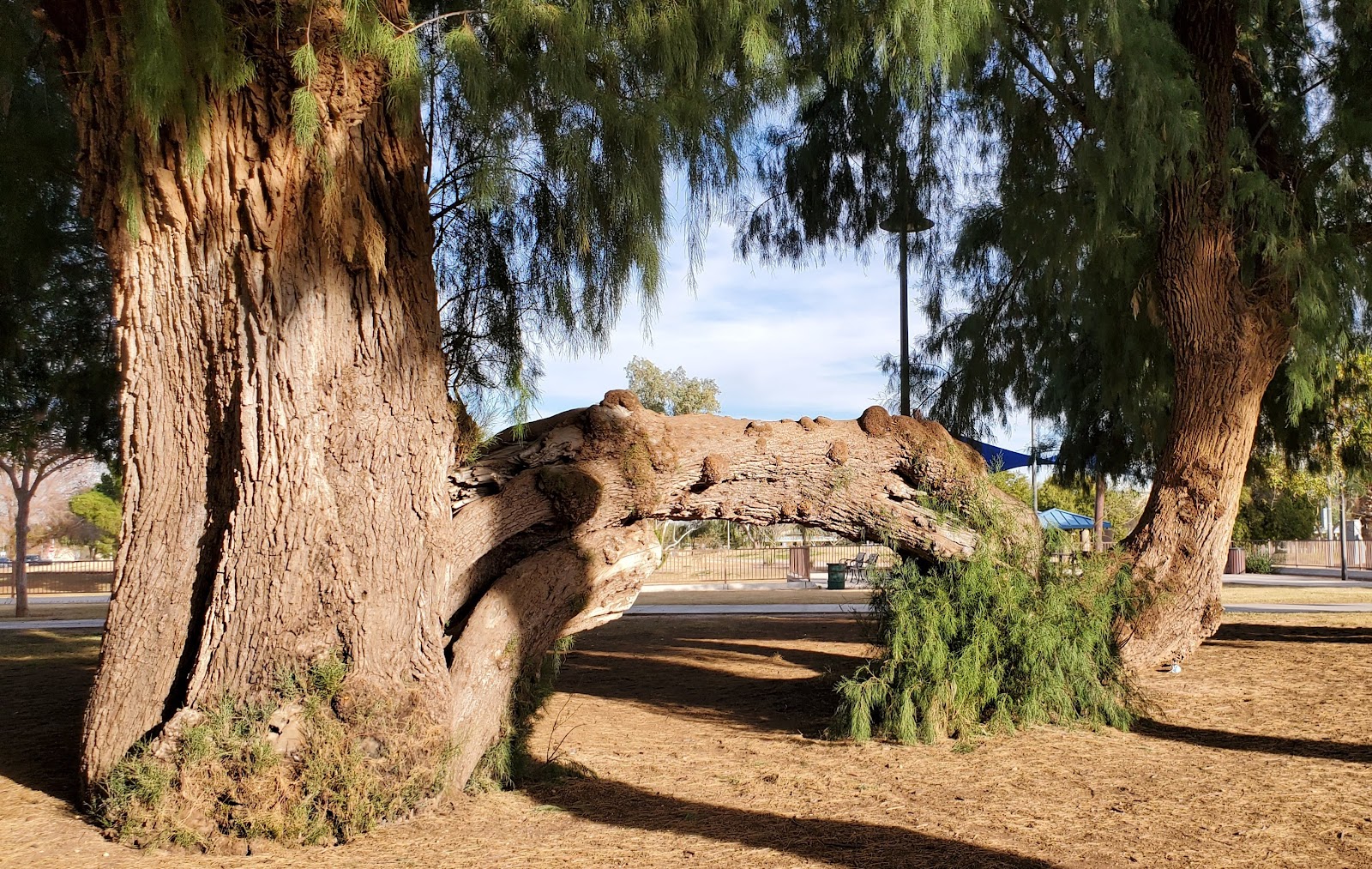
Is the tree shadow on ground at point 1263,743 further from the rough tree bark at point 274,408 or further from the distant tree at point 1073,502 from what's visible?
the distant tree at point 1073,502

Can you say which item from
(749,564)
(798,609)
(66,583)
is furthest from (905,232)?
(66,583)

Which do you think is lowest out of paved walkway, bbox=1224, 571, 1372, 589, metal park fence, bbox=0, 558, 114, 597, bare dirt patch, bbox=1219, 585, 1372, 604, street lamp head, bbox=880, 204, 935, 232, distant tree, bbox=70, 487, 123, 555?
metal park fence, bbox=0, 558, 114, 597

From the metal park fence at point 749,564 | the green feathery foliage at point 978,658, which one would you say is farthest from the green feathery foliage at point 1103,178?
the metal park fence at point 749,564

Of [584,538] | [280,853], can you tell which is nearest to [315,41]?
[584,538]

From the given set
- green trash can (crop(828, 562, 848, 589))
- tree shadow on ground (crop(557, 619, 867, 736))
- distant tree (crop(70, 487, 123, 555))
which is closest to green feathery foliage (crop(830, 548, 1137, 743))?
tree shadow on ground (crop(557, 619, 867, 736))

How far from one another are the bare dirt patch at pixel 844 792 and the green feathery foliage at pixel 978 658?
0.24 m

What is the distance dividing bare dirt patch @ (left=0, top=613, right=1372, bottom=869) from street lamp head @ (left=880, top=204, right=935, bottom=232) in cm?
503

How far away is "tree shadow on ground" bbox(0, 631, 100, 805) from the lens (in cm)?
638

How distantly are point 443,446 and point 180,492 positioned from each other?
1.43 meters

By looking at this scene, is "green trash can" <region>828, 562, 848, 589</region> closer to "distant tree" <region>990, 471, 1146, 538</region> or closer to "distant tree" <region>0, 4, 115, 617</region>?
"distant tree" <region>990, 471, 1146, 538</region>

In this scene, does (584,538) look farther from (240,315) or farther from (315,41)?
(315,41)

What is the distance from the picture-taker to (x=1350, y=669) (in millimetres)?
10461

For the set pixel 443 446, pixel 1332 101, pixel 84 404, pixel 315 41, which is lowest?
pixel 443 446

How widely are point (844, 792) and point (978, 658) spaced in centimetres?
189
